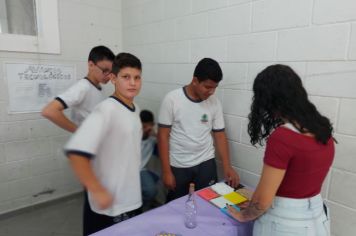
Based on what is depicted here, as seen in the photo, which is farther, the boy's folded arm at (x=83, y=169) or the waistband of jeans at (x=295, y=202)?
the waistband of jeans at (x=295, y=202)

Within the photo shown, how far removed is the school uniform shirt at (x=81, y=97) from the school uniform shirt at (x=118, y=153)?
1.87 feet

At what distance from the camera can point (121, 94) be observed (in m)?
1.25

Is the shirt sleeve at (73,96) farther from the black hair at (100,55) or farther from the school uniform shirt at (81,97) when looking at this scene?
the black hair at (100,55)

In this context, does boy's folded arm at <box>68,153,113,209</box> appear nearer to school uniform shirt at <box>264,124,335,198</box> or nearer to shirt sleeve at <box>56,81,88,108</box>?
school uniform shirt at <box>264,124,335,198</box>

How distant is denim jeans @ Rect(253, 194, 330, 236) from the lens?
3.39ft

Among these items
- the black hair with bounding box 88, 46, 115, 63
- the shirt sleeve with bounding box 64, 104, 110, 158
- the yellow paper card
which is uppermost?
the black hair with bounding box 88, 46, 115, 63

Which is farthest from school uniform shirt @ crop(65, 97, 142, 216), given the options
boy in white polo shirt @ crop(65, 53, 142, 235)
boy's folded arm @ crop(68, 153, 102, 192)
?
boy's folded arm @ crop(68, 153, 102, 192)

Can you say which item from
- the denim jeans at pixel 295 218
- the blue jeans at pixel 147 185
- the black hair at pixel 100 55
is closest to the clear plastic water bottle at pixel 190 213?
the denim jeans at pixel 295 218

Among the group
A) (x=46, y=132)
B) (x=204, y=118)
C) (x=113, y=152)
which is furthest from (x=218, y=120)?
(x=46, y=132)

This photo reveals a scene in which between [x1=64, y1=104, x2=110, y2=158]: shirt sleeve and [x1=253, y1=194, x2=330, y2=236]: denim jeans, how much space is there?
30.2 inches

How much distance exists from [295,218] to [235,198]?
21.0 inches

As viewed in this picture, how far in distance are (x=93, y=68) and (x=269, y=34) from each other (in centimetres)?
123

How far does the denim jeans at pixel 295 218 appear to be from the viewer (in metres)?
1.03

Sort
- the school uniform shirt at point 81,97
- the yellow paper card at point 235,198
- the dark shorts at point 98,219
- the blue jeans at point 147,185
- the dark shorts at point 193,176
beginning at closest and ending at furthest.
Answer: the dark shorts at point 98,219, the yellow paper card at point 235,198, the school uniform shirt at point 81,97, the dark shorts at point 193,176, the blue jeans at point 147,185
